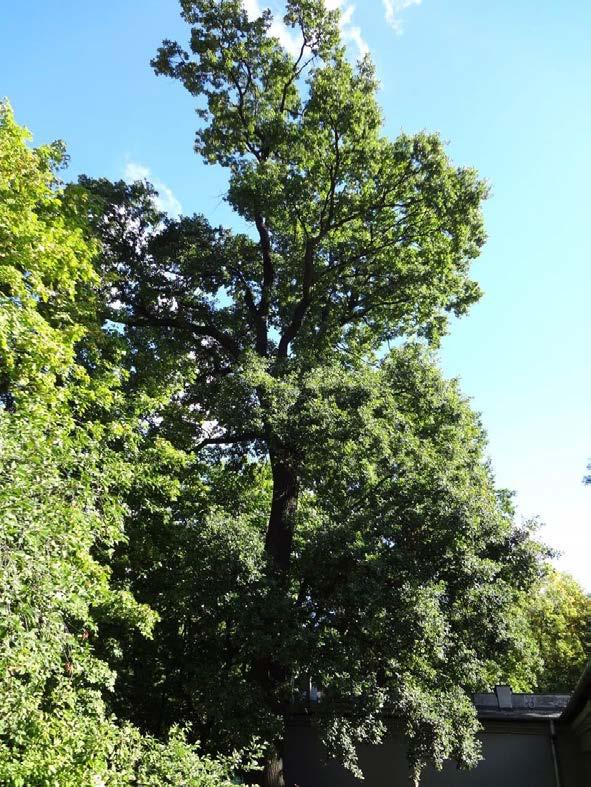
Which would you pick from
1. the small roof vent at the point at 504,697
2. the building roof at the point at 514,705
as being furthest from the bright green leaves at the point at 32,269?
the small roof vent at the point at 504,697

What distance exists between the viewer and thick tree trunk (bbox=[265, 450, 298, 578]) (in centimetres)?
1076

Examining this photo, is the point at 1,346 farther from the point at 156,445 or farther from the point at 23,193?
the point at 156,445

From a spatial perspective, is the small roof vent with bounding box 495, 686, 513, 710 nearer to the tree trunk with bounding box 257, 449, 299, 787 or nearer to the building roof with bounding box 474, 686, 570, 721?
the building roof with bounding box 474, 686, 570, 721

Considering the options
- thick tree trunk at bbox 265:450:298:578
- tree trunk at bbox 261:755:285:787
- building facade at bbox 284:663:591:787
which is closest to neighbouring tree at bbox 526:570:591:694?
building facade at bbox 284:663:591:787

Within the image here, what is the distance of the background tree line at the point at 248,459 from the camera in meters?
5.92

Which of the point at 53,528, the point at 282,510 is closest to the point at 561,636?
the point at 282,510

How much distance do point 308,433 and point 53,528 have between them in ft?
17.9

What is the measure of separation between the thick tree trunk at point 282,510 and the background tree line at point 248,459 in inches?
1.9

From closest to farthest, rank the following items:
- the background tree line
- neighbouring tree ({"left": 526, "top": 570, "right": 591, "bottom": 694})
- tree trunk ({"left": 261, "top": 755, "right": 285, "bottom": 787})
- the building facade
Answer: the background tree line < tree trunk ({"left": 261, "top": 755, "right": 285, "bottom": 787}) < the building facade < neighbouring tree ({"left": 526, "top": 570, "right": 591, "bottom": 694})

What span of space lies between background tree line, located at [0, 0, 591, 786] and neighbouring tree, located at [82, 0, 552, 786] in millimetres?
52

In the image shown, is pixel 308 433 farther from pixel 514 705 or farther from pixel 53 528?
pixel 514 705

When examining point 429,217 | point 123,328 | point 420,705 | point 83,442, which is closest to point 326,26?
point 429,217

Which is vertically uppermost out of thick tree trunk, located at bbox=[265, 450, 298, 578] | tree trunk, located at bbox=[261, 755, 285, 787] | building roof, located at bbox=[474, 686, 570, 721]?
thick tree trunk, located at bbox=[265, 450, 298, 578]

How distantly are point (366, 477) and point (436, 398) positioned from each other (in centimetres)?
299
